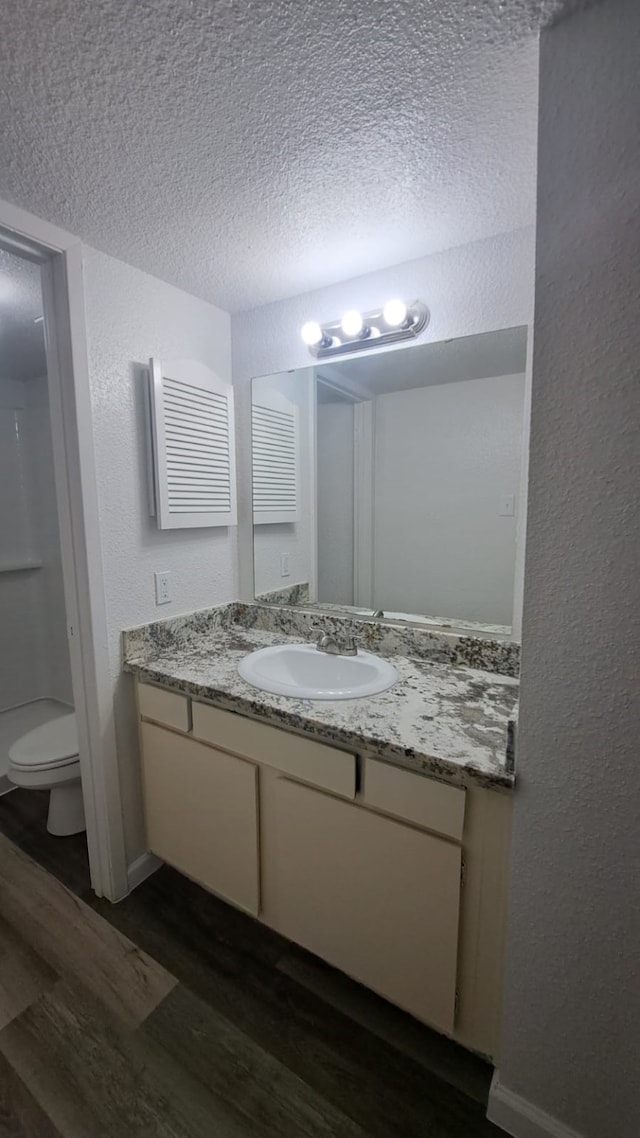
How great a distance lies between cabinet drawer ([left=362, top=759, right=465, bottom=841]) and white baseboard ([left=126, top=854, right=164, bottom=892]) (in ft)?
3.50

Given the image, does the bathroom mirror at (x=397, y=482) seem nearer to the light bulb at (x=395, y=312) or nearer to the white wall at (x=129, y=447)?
the light bulb at (x=395, y=312)

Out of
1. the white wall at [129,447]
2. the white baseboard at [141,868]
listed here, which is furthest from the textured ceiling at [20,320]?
the white baseboard at [141,868]

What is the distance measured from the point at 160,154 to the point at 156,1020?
2142 mm

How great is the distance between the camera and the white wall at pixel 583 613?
0.68 metres

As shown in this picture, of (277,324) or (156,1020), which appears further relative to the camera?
(277,324)

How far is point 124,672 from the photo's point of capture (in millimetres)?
1488

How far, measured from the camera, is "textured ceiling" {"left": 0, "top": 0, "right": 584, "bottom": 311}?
27.9 inches

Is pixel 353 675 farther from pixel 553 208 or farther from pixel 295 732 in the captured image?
pixel 553 208

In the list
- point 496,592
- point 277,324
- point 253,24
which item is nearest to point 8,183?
point 253,24

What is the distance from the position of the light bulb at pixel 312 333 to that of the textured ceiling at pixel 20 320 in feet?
2.91

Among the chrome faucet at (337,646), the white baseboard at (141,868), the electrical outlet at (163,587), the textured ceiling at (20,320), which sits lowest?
the white baseboard at (141,868)

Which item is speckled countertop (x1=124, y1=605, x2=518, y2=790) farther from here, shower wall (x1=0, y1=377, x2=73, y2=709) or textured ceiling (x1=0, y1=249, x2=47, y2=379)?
shower wall (x1=0, y1=377, x2=73, y2=709)

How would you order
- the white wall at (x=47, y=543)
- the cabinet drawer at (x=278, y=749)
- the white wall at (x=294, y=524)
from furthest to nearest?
the white wall at (x=47, y=543), the white wall at (x=294, y=524), the cabinet drawer at (x=278, y=749)

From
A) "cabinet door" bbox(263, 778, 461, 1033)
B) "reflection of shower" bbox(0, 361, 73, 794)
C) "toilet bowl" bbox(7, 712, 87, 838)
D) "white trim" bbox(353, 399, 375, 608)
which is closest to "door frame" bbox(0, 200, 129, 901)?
"toilet bowl" bbox(7, 712, 87, 838)
